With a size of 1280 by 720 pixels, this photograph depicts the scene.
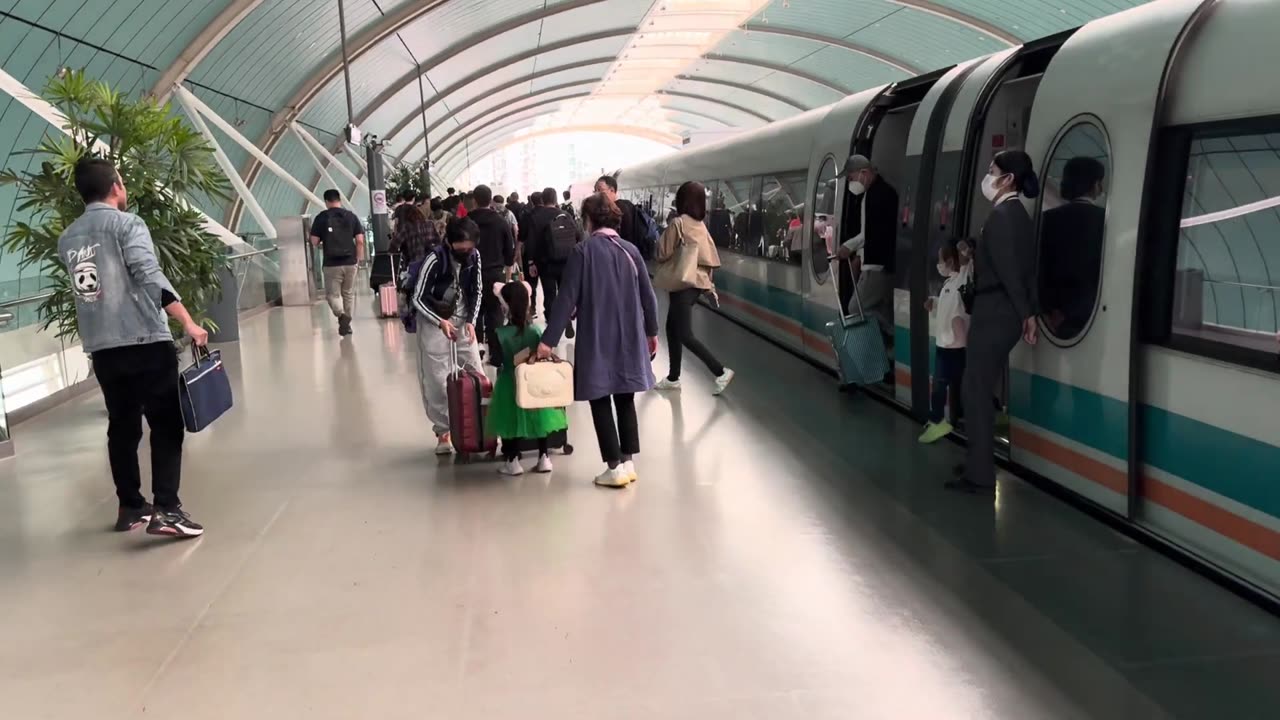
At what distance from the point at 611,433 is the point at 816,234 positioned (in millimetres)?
4450

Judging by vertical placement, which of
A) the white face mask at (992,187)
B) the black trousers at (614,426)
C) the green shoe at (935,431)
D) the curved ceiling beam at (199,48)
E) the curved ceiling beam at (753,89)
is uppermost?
the curved ceiling beam at (753,89)

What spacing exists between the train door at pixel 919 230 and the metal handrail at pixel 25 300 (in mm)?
6523

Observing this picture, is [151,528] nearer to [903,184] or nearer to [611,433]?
[611,433]

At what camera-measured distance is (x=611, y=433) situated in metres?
5.99

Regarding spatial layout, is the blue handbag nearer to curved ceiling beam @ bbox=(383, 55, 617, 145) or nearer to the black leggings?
the black leggings

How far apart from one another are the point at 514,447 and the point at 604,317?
115 cm

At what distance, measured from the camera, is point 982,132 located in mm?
6387

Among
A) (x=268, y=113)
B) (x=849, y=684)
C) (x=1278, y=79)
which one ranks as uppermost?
(x=268, y=113)

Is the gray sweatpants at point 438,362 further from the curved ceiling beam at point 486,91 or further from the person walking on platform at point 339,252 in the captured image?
the curved ceiling beam at point 486,91

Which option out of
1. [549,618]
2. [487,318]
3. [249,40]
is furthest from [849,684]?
[249,40]

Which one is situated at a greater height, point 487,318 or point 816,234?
point 816,234

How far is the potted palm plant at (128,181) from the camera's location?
759cm

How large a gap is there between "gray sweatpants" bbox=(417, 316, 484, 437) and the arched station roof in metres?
12.8

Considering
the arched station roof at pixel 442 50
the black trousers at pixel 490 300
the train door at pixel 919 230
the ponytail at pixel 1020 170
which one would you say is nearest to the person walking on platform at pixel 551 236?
the black trousers at pixel 490 300
